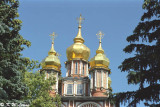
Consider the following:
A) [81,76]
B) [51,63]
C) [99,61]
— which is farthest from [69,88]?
[99,61]

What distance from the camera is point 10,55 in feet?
40.7

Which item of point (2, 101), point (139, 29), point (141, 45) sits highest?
point (139, 29)

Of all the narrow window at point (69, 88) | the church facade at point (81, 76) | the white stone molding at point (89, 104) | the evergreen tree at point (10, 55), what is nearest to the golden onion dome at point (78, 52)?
the church facade at point (81, 76)

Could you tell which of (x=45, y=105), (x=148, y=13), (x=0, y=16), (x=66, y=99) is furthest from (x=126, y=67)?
(x=66, y=99)

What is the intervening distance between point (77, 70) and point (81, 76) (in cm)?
137

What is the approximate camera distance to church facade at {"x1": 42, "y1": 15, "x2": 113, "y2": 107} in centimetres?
3662

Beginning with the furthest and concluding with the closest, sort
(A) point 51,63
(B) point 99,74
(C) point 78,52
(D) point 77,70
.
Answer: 1. (C) point 78,52
2. (A) point 51,63
3. (D) point 77,70
4. (B) point 99,74

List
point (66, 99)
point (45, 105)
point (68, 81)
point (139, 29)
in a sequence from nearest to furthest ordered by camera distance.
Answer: point (139, 29) < point (45, 105) < point (66, 99) < point (68, 81)

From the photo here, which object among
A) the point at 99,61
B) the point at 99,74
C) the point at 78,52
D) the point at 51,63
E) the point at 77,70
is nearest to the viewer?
the point at 99,74

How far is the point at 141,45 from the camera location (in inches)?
412

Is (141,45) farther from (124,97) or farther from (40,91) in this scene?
(40,91)

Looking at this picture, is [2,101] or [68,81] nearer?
[2,101]

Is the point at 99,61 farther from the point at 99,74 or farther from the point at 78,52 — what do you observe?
the point at 78,52

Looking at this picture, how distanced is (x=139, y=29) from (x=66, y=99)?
27467 millimetres
